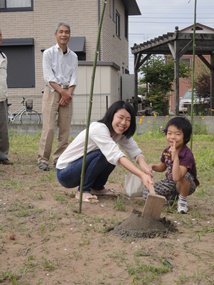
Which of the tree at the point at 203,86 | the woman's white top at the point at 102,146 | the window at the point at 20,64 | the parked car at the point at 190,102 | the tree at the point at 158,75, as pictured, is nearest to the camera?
the woman's white top at the point at 102,146

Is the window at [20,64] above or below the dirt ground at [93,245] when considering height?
above

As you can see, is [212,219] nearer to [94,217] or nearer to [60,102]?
[94,217]

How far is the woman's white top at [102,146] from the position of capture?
3703 mm

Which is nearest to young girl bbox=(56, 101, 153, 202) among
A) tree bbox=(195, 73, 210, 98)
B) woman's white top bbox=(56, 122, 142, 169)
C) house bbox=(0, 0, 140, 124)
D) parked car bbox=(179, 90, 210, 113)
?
woman's white top bbox=(56, 122, 142, 169)

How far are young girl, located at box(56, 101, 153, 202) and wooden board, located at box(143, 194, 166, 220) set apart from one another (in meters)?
0.39

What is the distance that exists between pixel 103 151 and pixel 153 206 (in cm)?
65

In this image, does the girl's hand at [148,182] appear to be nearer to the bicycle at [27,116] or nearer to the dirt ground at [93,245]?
the dirt ground at [93,245]

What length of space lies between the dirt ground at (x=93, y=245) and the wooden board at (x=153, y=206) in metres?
0.17

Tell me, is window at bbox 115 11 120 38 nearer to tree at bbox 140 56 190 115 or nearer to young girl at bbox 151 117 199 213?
Answer: tree at bbox 140 56 190 115

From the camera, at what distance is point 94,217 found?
145 inches

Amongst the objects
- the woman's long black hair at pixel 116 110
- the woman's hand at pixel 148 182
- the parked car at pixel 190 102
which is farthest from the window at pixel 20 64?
the woman's hand at pixel 148 182

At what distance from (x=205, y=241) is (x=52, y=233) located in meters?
0.97

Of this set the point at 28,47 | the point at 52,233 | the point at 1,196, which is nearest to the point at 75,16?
the point at 28,47

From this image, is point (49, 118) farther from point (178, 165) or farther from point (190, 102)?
point (190, 102)
